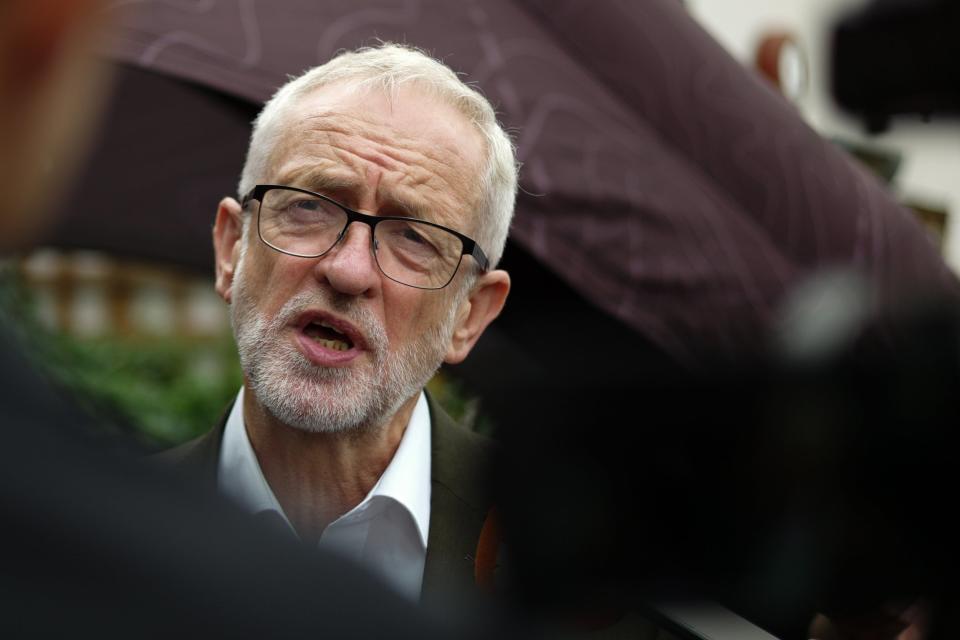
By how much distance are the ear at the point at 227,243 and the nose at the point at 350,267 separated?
7 cm

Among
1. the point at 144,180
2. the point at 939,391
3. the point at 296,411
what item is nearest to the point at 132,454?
the point at 296,411

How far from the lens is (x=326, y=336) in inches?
27.2

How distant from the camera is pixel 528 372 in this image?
809mm

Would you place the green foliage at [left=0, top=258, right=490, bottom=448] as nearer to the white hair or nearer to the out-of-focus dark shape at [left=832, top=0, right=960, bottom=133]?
the white hair

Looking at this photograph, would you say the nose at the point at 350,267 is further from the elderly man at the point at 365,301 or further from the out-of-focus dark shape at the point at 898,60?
the out-of-focus dark shape at the point at 898,60

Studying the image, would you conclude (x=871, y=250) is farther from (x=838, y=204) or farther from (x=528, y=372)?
(x=528, y=372)

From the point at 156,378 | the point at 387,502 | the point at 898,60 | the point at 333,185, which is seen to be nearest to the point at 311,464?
the point at 387,502

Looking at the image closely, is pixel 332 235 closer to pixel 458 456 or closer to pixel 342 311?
pixel 342 311

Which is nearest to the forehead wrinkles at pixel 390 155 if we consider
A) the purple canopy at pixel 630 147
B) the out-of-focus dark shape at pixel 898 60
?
the purple canopy at pixel 630 147

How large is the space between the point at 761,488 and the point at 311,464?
26 centimetres

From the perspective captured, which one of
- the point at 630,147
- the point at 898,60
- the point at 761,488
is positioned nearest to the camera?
the point at 761,488

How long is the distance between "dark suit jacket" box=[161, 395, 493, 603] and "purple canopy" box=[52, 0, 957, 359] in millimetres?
181

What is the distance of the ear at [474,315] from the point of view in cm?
74

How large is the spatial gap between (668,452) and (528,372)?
5.6 inches
